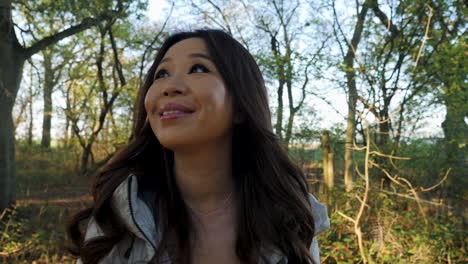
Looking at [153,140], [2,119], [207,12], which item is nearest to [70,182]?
[2,119]

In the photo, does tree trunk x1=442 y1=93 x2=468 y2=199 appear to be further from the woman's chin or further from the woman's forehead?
the woman's chin

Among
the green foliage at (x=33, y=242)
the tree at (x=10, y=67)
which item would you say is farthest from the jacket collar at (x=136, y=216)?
the tree at (x=10, y=67)

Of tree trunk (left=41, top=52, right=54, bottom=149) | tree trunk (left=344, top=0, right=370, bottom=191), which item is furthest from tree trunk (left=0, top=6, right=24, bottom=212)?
tree trunk (left=344, top=0, right=370, bottom=191)

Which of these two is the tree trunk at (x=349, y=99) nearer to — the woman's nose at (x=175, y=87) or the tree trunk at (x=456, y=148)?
the tree trunk at (x=456, y=148)

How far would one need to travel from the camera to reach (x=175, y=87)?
1442 millimetres

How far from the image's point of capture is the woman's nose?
144 cm

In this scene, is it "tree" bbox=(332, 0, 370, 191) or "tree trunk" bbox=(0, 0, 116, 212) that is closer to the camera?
"tree trunk" bbox=(0, 0, 116, 212)

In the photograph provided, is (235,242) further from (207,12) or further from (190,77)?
(207,12)

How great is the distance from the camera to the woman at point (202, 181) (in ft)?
4.66

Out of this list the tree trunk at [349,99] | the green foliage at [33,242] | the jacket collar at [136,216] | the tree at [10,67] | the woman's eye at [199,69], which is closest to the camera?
the jacket collar at [136,216]

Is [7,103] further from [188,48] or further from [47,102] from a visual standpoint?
[47,102]

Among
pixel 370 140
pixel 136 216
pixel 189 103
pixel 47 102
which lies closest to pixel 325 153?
pixel 370 140

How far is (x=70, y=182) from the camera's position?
9797mm

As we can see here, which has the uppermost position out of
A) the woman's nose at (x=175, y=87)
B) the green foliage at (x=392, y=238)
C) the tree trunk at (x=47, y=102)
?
the tree trunk at (x=47, y=102)
